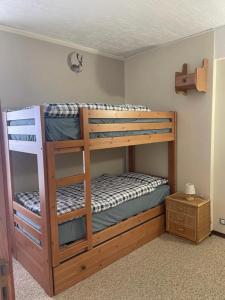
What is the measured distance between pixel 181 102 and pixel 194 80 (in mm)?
440

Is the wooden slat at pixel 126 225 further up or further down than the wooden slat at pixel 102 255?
further up

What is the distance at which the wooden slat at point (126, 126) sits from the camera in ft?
7.40

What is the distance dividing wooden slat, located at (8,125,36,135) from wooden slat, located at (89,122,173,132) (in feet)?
1.71

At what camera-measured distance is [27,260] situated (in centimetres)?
233

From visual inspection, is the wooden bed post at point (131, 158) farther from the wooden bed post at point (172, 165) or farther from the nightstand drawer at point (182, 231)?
the nightstand drawer at point (182, 231)

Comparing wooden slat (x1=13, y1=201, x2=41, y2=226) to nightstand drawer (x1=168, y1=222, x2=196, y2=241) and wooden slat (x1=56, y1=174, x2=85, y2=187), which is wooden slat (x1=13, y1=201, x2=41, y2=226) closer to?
wooden slat (x1=56, y1=174, x2=85, y2=187)

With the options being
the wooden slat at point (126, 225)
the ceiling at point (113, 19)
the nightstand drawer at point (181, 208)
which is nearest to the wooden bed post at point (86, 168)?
the wooden slat at point (126, 225)

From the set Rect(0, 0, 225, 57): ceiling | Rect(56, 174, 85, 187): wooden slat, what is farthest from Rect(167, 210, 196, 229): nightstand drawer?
Rect(0, 0, 225, 57): ceiling

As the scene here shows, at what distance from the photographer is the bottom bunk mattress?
2.16 m

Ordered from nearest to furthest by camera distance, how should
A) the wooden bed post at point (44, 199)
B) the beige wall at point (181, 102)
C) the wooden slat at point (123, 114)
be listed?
1. the wooden bed post at point (44, 199)
2. the wooden slat at point (123, 114)
3. the beige wall at point (181, 102)

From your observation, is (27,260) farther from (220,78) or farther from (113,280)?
(220,78)

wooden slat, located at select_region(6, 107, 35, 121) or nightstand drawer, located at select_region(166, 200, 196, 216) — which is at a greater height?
wooden slat, located at select_region(6, 107, 35, 121)

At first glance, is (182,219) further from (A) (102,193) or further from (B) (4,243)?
(B) (4,243)

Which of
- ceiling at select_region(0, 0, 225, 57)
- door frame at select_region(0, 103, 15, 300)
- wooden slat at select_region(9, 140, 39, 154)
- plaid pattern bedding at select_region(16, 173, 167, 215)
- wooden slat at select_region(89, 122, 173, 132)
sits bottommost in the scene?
plaid pattern bedding at select_region(16, 173, 167, 215)
